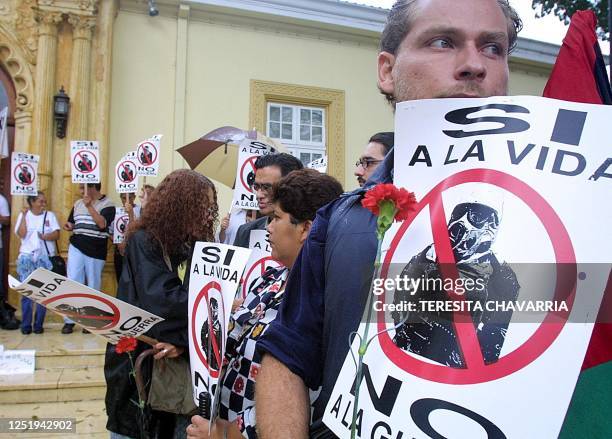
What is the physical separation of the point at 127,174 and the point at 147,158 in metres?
0.38

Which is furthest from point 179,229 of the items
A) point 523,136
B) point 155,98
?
point 155,98

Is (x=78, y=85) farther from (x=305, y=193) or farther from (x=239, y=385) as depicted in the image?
(x=239, y=385)

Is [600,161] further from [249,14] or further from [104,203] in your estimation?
[249,14]

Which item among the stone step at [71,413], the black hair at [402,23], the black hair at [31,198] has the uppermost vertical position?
the black hair at [31,198]

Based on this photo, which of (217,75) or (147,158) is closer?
(147,158)

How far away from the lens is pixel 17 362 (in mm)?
4883

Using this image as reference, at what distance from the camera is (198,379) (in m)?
1.72

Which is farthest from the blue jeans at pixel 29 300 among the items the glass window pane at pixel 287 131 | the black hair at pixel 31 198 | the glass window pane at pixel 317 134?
the glass window pane at pixel 317 134

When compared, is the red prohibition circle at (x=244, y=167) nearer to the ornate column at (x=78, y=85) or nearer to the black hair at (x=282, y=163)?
the black hair at (x=282, y=163)

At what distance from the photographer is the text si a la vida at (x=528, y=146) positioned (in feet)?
2.55

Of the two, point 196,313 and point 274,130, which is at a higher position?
point 274,130

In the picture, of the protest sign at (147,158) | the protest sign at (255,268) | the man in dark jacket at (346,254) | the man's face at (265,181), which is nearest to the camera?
the man in dark jacket at (346,254)

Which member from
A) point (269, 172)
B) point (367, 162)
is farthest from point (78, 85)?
point (367, 162)

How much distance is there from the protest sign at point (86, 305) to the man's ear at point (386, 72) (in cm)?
134
